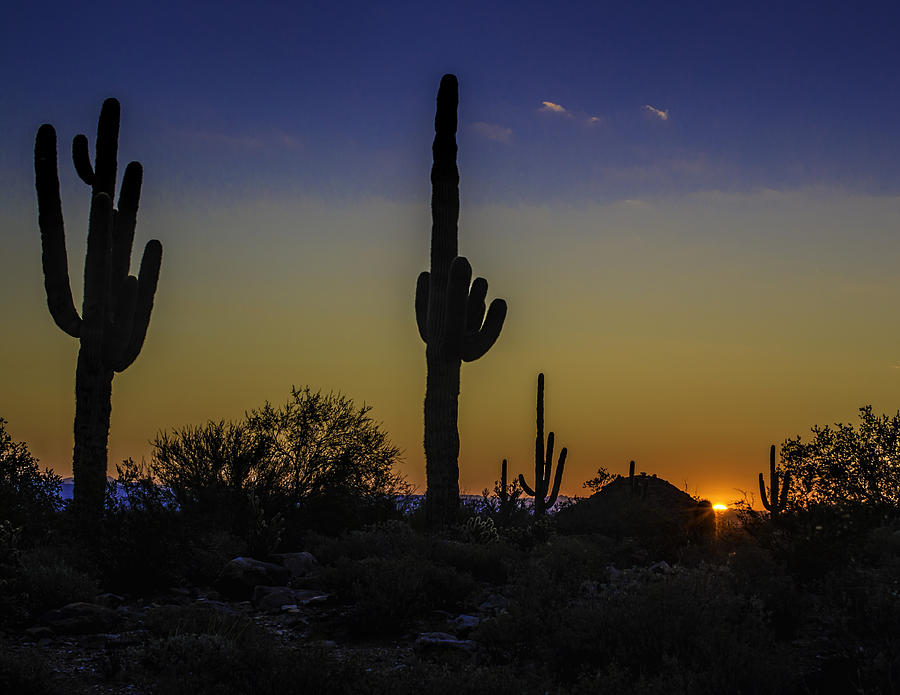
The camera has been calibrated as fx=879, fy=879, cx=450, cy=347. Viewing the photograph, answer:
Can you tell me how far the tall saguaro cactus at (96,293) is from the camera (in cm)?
2047

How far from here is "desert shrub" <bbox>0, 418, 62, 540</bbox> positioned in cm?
1512

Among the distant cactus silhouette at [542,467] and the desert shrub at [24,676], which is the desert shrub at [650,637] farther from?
the distant cactus silhouette at [542,467]

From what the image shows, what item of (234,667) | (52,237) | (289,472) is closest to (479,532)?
(289,472)

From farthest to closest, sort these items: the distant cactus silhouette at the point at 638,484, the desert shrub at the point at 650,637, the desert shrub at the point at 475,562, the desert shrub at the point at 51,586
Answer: the distant cactus silhouette at the point at 638,484, the desert shrub at the point at 475,562, the desert shrub at the point at 51,586, the desert shrub at the point at 650,637

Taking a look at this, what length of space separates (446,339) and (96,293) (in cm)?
825

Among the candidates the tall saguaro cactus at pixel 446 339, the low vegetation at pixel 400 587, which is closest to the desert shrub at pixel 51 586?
the low vegetation at pixel 400 587

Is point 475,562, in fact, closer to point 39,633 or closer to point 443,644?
point 443,644

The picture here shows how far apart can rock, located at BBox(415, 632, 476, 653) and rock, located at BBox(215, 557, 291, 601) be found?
13.2ft

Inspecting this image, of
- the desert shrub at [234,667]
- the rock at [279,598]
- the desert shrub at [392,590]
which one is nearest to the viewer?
the desert shrub at [234,667]

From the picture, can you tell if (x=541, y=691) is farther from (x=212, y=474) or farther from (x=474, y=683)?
(x=212, y=474)

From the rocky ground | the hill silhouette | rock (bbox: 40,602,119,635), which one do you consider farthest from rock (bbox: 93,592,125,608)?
the hill silhouette

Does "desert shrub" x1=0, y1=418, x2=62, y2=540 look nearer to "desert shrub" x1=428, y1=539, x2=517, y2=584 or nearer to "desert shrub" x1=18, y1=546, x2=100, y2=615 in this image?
"desert shrub" x1=18, y1=546, x2=100, y2=615

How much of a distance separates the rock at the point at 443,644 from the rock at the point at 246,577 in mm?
4015

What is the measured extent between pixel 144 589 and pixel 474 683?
766 centimetres
